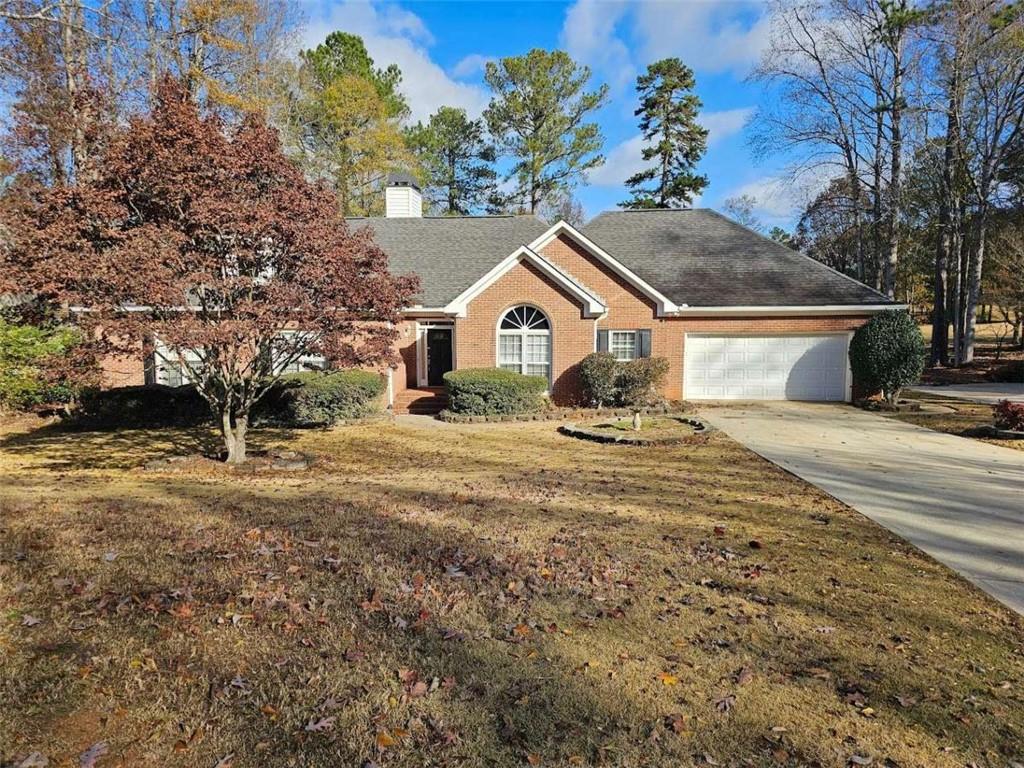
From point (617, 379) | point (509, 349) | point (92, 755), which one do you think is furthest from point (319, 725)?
point (509, 349)

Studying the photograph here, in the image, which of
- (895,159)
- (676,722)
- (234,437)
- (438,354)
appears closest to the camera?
(676,722)

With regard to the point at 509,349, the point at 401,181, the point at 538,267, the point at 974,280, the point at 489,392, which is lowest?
the point at 489,392

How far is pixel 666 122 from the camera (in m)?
37.4

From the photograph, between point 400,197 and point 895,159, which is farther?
point 895,159

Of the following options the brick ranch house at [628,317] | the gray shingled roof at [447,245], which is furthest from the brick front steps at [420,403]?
the gray shingled roof at [447,245]

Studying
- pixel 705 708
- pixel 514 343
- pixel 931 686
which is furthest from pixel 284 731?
pixel 514 343

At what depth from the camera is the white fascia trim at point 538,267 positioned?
15.9 meters

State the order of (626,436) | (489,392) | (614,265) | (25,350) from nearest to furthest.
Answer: (626,436) < (25,350) < (489,392) < (614,265)

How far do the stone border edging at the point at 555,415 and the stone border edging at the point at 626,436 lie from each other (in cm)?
141

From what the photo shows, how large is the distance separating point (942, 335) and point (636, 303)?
21.6 m

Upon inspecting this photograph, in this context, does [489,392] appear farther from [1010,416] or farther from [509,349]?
[1010,416]

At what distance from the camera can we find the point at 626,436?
11.9m

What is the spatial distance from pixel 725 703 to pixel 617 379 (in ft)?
42.8

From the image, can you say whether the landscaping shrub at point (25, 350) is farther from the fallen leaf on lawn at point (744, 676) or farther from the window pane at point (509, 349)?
the fallen leaf on lawn at point (744, 676)
